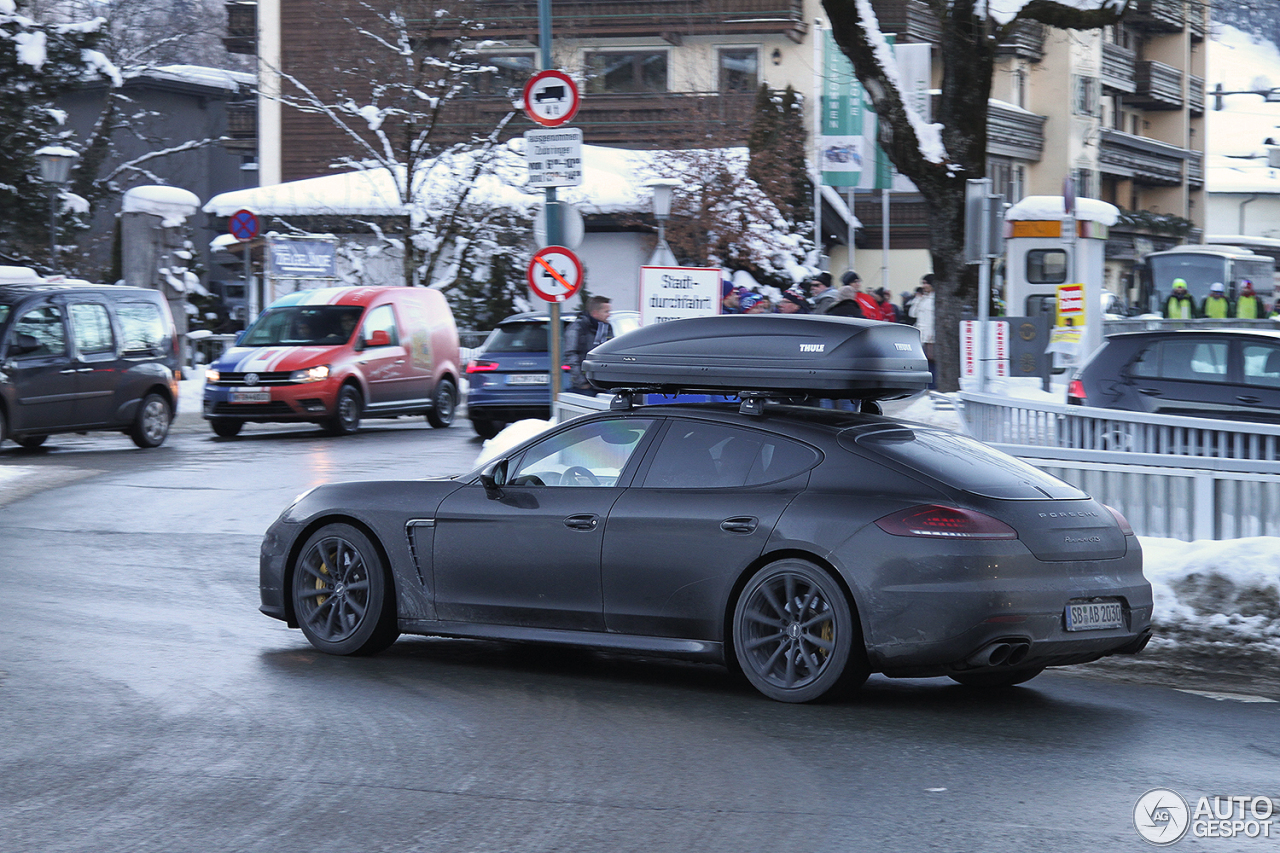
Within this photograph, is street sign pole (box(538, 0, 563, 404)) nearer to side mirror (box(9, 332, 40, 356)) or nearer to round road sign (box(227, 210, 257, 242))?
side mirror (box(9, 332, 40, 356))

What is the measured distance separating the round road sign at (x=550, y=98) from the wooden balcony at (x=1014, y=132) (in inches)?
1582

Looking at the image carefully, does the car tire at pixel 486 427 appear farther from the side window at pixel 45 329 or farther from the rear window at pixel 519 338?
the side window at pixel 45 329

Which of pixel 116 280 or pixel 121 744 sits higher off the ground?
pixel 116 280

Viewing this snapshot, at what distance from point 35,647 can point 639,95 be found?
143 ft

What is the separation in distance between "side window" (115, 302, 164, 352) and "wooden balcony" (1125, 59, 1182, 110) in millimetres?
57056

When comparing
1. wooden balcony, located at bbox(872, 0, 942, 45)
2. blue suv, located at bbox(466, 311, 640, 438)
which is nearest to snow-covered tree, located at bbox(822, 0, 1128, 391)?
blue suv, located at bbox(466, 311, 640, 438)

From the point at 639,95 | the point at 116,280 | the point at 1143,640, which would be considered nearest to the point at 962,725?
the point at 1143,640

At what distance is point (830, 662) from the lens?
6.79 m

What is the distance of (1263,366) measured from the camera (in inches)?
628

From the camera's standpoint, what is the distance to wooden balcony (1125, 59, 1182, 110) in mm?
70625

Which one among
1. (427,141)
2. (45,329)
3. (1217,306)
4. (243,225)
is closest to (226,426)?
(45,329)

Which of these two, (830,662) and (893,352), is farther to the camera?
(893,352)

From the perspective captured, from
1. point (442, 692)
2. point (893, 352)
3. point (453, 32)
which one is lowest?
point (442, 692)

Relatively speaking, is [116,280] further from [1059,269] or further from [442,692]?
[442,692]
